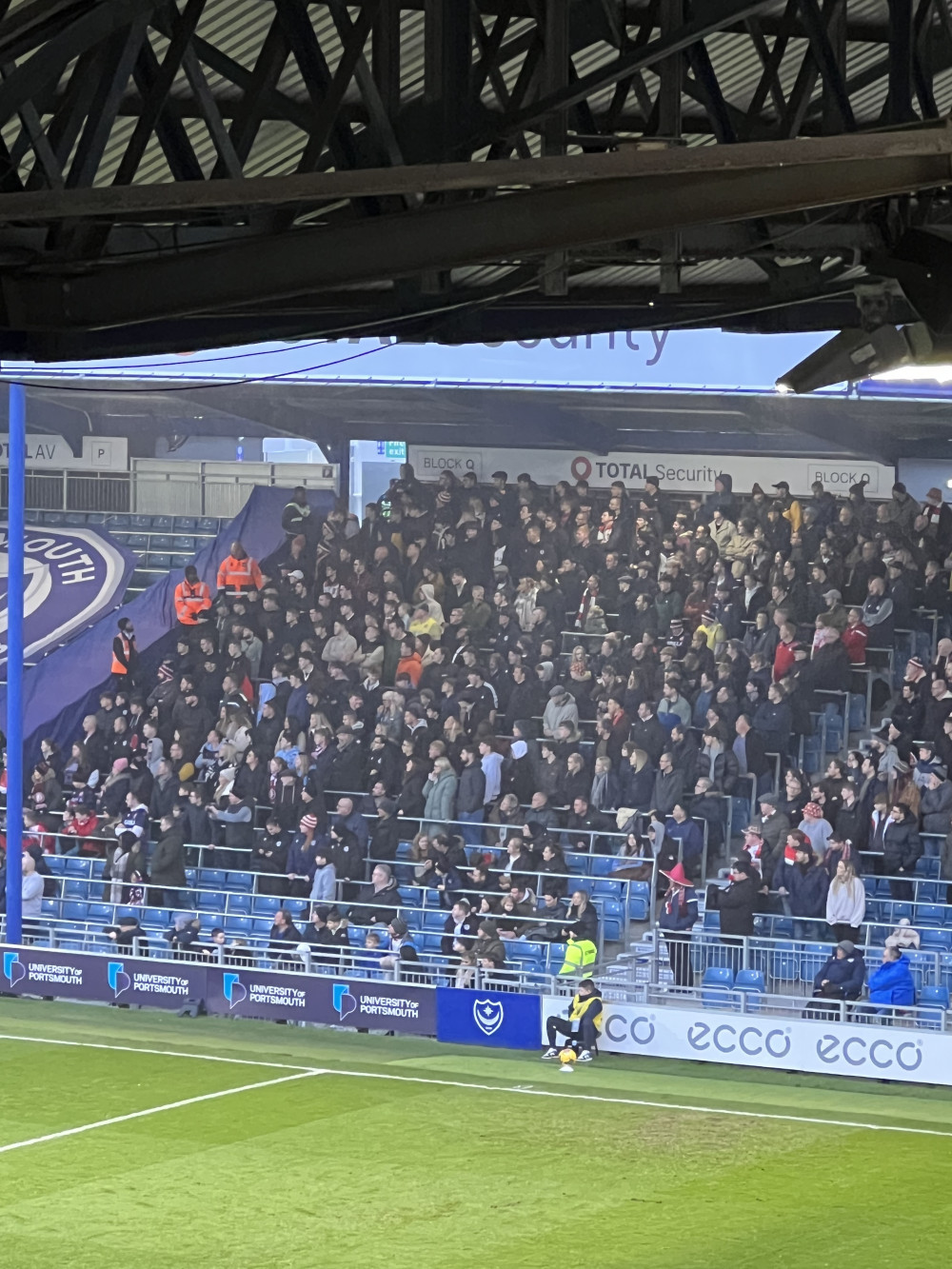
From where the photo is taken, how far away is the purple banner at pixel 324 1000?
59.2 feet

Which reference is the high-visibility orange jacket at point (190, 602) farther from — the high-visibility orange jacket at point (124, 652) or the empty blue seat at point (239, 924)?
the empty blue seat at point (239, 924)

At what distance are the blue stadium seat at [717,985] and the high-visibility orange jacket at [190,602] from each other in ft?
28.8

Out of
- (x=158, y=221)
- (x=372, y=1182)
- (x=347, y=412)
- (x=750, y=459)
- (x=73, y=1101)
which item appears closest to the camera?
(x=158, y=221)

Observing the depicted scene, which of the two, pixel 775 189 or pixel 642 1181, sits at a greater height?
pixel 775 189

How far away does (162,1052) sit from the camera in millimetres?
17750

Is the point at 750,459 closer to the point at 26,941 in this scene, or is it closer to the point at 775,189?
the point at 26,941

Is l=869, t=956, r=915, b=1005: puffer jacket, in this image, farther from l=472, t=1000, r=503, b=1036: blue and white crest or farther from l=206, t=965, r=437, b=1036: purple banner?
l=206, t=965, r=437, b=1036: purple banner

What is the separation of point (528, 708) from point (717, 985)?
437 cm

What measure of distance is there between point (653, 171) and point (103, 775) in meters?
17.3

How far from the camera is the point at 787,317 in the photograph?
1047 centimetres

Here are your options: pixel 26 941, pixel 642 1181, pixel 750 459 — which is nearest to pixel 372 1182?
pixel 642 1181

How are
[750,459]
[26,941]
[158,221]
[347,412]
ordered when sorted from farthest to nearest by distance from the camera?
[347,412]
[750,459]
[26,941]
[158,221]

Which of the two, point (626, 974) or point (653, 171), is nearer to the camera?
point (653, 171)

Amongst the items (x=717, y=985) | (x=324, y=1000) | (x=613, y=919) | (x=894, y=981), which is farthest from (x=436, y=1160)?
(x=613, y=919)
